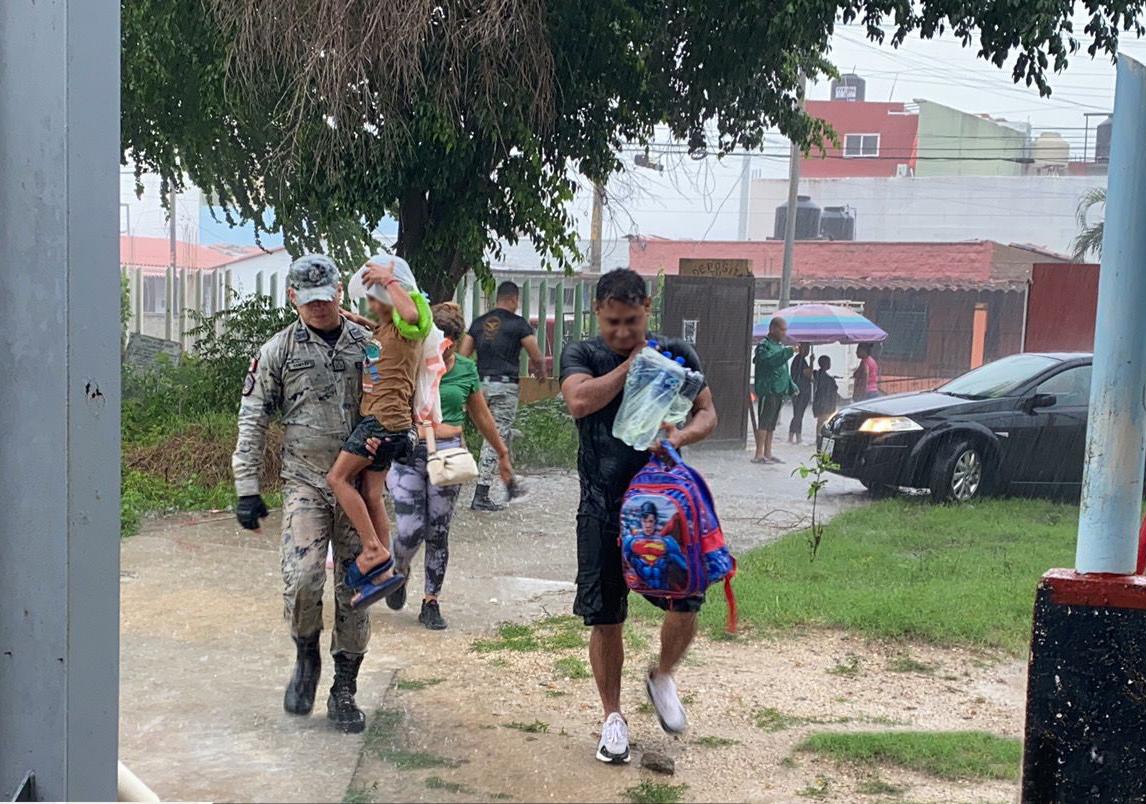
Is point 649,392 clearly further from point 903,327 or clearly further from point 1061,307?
point 903,327

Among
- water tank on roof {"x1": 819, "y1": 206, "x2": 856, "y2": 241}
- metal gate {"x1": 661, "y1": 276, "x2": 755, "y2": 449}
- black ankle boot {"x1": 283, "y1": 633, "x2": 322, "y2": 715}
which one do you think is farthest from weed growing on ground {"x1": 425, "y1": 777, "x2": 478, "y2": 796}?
water tank on roof {"x1": 819, "y1": 206, "x2": 856, "y2": 241}

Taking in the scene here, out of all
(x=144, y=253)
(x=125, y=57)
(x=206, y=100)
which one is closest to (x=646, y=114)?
(x=206, y=100)

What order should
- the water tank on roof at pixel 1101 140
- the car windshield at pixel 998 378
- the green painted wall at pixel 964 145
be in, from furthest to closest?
the green painted wall at pixel 964 145 < the water tank on roof at pixel 1101 140 < the car windshield at pixel 998 378

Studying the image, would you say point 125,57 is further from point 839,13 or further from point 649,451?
point 649,451

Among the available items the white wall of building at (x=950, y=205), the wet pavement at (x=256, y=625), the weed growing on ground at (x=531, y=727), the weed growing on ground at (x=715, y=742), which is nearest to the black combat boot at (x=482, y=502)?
the wet pavement at (x=256, y=625)

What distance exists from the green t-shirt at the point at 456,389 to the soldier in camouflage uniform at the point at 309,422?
1.54 meters

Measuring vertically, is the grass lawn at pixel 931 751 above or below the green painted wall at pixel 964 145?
below

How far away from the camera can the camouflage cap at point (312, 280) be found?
4.48 metres

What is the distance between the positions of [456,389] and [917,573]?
309cm

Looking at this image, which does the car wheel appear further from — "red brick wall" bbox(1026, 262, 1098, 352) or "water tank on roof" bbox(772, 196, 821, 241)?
"water tank on roof" bbox(772, 196, 821, 241)

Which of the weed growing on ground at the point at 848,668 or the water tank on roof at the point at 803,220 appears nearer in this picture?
the weed growing on ground at the point at 848,668

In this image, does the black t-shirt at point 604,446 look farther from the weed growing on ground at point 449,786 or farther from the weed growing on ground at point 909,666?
the weed growing on ground at point 909,666

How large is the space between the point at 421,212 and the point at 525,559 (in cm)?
309

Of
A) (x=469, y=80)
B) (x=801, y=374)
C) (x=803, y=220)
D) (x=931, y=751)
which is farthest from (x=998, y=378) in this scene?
(x=931, y=751)
